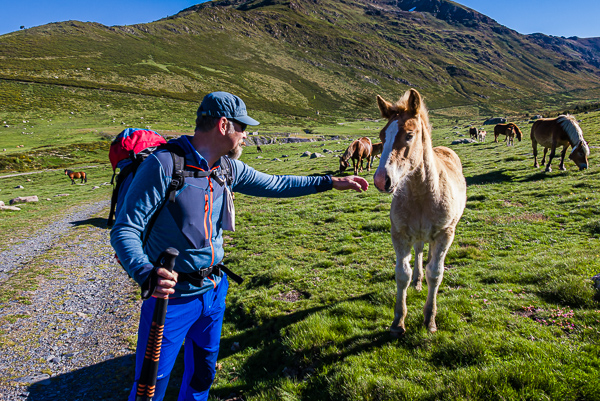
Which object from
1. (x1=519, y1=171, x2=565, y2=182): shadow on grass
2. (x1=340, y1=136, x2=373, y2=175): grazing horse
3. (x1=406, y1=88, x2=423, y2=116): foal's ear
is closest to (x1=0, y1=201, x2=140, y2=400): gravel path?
(x1=406, y1=88, x2=423, y2=116): foal's ear

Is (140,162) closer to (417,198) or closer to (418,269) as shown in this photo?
(417,198)

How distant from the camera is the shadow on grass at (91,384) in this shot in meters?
A: 5.34

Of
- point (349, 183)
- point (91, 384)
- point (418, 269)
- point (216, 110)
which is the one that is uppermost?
point (216, 110)

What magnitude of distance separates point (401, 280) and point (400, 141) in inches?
97.0

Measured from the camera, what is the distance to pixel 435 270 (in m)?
4.96

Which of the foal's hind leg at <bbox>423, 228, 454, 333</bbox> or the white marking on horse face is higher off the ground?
the white marking on horse face

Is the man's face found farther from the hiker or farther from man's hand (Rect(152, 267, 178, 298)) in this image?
man's hand (Rect(152, 267, 178, 298))

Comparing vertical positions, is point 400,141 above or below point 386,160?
above

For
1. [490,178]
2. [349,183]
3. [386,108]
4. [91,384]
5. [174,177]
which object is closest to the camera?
[174,177]

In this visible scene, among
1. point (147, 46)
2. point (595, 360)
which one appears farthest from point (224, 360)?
point (147, 46)

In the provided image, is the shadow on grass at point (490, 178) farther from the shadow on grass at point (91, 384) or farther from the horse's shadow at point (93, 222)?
the horse's shadow at point (93, 222)

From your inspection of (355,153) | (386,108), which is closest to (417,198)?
(386,108)

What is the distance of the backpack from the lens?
302 cm

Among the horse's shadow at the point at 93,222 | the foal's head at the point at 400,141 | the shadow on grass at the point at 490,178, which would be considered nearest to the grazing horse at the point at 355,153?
the shadow on grass at the point at 490,178
